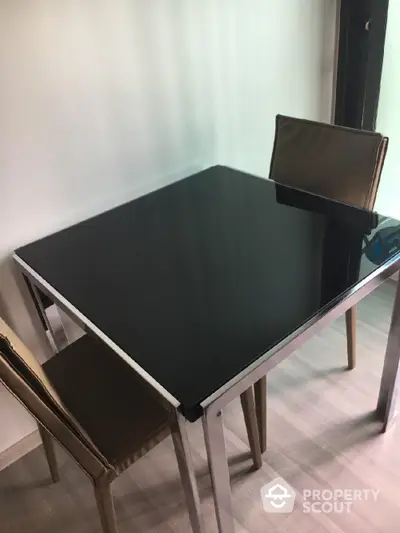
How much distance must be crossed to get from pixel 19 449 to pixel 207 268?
1091 millimetres

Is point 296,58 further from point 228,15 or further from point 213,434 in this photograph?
point 213,434

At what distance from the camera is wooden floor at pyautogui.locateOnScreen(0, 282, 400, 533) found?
1.51 m

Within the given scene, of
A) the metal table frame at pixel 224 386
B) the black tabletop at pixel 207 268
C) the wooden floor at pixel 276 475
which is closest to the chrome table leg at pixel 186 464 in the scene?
the metal table frame at pixel 224 386

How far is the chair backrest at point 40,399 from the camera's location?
0.97m

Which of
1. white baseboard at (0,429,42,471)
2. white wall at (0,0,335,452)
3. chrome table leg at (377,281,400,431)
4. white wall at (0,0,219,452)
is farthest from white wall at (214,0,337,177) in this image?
white baseboard at (0,429,42,471)

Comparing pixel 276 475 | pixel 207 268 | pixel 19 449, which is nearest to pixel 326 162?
pixel 207 268

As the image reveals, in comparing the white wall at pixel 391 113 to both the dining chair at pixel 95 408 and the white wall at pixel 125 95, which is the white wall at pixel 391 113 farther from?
the dining chair at pixel 95 408

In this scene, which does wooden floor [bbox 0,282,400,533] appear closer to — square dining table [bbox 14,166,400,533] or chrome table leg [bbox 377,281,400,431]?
chrome table leg [bbox 377,281,400,431]

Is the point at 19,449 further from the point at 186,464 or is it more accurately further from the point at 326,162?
the point at 326,162

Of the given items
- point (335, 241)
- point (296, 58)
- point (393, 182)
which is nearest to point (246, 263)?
point (335, 241)

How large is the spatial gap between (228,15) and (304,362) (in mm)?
1366

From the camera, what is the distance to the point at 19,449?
1803 mm

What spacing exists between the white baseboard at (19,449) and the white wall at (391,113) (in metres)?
1.87

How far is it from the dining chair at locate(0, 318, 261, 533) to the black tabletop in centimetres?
11
